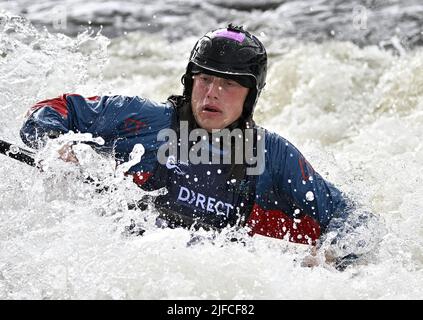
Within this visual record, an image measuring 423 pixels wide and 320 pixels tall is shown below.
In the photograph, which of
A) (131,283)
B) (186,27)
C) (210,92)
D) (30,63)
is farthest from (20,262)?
(186,27)

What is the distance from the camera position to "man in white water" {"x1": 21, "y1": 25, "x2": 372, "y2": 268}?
14.1ft

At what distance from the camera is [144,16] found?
1161 cm

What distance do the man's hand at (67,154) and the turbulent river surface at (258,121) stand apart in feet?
Result: 0.14

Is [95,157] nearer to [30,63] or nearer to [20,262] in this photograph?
[20,262]

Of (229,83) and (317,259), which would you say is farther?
(229,83)

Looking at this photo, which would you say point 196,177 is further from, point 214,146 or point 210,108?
point 210,108

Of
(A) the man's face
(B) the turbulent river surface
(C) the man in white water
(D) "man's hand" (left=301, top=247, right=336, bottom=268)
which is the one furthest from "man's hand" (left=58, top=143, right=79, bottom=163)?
(D) "man's hand" (left=301, top=247, right=336, bottom=268)

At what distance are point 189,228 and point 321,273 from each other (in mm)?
688

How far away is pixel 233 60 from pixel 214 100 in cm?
23

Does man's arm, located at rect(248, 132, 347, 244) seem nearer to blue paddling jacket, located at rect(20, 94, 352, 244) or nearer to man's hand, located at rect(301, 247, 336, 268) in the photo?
blue paddling jacket, located at rect(20, 94, 352, 244)

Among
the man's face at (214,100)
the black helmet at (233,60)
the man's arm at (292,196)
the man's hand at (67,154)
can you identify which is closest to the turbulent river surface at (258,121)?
the man's hand at (67,154)

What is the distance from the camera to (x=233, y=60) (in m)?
4.31

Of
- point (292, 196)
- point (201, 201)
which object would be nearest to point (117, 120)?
point (201, 201)

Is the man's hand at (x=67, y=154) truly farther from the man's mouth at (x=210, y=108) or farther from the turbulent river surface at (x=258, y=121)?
A: the man's mouth at (x=210, y=108)
